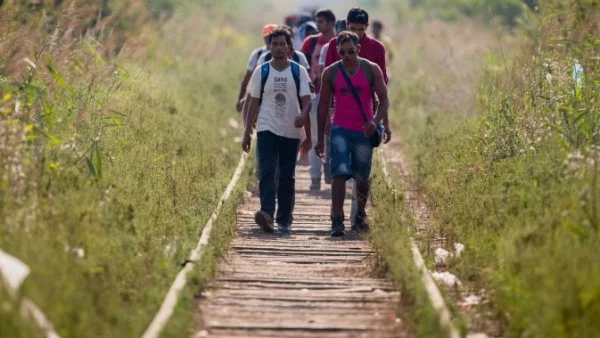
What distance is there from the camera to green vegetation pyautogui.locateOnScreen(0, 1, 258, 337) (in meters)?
7.78

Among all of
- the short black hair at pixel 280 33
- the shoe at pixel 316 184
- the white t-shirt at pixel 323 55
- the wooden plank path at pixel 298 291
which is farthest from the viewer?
the shoe at pixel 316 184

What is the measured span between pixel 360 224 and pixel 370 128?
1.15 m

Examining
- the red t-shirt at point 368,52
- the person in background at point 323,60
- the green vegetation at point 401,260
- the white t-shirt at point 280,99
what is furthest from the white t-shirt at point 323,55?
the green vegetation at point 401,260

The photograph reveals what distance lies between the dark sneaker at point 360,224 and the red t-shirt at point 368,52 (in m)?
1.40

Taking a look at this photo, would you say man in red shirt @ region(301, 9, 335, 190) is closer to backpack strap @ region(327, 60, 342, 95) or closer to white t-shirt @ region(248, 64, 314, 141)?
white t-shirt @ region(248, 64, 314, 141)

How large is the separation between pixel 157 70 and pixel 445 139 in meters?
7.33

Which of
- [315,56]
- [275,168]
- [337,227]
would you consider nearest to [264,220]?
[275,168]

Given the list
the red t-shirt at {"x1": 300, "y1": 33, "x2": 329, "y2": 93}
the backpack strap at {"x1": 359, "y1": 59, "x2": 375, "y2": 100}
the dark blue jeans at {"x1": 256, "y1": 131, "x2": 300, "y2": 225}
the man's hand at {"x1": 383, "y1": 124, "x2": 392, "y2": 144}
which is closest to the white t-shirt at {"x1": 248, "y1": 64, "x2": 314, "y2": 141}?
the dark blue jeans at {"x1": 256, "y1": 131, "x2": 300, "y2": 225}

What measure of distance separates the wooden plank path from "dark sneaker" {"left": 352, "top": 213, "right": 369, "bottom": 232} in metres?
0.14

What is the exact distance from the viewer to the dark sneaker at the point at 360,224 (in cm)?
1206

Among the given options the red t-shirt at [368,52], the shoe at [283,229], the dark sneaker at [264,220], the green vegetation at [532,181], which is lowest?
the shoe at [283,229]

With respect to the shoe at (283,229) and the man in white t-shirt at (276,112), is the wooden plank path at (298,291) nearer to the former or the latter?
the shoe at (283,229)

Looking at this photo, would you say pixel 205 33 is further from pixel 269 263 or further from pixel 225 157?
pixel 269 263

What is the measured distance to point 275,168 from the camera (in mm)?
12102
